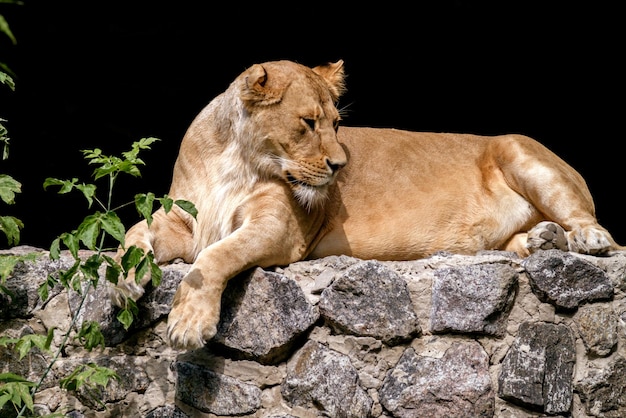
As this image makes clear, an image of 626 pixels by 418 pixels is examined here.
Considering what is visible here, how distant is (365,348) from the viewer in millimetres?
3752

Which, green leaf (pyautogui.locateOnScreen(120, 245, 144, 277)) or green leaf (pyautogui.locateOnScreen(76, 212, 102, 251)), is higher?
green leaf (pyautogui.locateOnScreen(76, 212, 102, 251))

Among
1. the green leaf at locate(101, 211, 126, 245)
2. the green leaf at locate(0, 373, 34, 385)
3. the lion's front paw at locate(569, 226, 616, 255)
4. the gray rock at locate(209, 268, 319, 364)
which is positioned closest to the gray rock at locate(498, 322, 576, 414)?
the lion's front paw at locate(569, 226, 616, 255)

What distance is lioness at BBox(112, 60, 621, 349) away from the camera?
12.9ft

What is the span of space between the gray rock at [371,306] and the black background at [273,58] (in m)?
2.13

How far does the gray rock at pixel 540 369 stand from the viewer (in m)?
A: 3.72

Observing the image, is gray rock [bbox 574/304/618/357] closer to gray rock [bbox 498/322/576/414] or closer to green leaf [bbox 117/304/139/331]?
gray rock [bbox 498/322/576/414]

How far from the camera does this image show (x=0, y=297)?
151 inches

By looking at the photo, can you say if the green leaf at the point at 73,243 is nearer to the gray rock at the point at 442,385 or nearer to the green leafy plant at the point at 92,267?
the green leafy plant at the point at 92,267

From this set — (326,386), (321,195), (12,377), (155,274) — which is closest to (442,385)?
(326,386)

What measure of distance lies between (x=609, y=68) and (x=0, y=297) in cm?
420

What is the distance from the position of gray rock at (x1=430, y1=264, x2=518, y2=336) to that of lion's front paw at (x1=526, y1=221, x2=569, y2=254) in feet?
1.44

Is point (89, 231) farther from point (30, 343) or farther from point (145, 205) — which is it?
point (30, 343)

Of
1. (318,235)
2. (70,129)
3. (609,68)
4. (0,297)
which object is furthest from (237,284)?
(609,68)

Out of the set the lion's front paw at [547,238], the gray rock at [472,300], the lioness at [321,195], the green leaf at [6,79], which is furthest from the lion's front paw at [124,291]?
the lion's front paw at [547,238]
